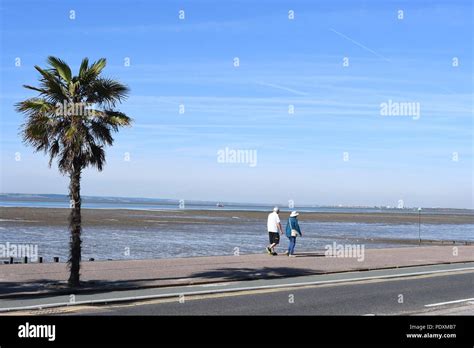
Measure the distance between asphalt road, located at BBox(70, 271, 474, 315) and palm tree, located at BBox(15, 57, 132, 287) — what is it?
3.30m

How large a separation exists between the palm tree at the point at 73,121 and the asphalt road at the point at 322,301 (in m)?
3.30

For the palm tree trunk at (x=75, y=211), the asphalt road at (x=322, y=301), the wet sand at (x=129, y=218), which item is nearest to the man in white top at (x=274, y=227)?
the asphalt road at (x=322, y=301)

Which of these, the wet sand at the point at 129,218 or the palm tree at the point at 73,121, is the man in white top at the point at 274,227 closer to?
the palm tree at the point at 73,121

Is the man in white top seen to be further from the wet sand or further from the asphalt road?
the wet sand

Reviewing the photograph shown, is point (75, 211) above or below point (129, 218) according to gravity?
above

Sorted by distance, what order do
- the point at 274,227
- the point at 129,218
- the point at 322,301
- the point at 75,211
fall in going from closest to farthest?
the point at 322,301 → the point at 75,211 → the point at 274,227 → the point at 129,218

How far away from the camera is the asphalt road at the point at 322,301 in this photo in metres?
12.4

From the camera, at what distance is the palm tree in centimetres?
1522

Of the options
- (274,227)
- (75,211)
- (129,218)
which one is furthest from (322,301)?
(129,218)

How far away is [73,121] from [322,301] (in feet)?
23.5

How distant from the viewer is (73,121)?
600 inches

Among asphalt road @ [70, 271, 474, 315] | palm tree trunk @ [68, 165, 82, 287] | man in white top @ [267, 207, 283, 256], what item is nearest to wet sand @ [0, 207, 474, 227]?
man in white top @ [267, 207, 283, 256]

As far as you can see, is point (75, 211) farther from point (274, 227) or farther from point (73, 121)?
point (274, 227)
